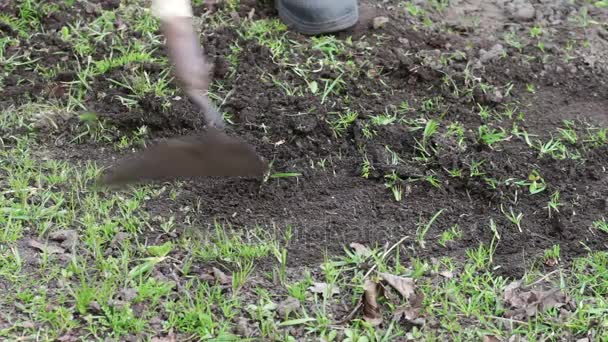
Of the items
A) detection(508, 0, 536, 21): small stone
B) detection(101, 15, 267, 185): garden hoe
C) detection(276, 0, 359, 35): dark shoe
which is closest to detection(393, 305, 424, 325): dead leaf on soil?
detection(101, 15, 267, 185): garden hoe

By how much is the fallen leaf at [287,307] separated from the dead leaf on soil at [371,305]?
218 millimetres

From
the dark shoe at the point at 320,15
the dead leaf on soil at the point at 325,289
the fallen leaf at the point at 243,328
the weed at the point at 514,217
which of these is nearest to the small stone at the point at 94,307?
the fallen leaf at the point at 243,328

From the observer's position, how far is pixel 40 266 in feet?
9.15

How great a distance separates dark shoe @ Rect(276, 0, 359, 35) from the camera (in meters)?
3.99

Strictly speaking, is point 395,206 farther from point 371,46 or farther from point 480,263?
point 371,46

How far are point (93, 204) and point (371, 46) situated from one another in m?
1.58

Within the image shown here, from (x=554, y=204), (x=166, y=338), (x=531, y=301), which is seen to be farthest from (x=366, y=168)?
(x=166, y=338)

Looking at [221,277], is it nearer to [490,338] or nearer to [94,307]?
[94,307]

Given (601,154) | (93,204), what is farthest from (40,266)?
(601,154)

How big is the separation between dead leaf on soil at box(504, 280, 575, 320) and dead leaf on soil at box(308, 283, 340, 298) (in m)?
0.56

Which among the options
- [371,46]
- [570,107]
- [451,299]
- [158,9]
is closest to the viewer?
[158,9]

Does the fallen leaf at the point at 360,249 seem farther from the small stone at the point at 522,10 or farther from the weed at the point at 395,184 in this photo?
the small stone at the point at 522,10

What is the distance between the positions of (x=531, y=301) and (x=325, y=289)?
2.21 ft

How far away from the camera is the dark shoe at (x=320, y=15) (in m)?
3.99
